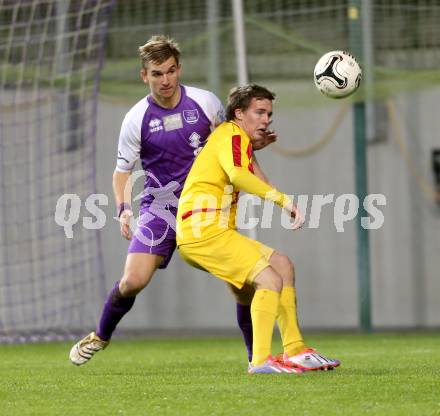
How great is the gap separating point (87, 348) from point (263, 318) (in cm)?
137

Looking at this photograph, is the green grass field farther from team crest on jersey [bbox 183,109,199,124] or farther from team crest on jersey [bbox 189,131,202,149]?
team crest on jersey [bbox 183,109,199,124]

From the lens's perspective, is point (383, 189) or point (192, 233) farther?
point (383, 189)

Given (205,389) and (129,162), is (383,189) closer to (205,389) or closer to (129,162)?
(129,162)

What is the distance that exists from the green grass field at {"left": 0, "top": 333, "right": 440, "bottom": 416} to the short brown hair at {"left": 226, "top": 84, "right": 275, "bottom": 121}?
1.45 metres

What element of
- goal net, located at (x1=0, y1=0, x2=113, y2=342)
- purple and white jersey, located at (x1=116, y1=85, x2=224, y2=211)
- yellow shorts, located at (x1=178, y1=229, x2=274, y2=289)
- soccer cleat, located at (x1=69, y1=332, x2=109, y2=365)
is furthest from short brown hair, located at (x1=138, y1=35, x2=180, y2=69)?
goal net, located at (x1=0, y1=0, x2=113, y2=342)

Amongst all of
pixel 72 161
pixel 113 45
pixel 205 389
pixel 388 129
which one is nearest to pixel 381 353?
pixel 205 389

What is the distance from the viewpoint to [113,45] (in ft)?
40.3

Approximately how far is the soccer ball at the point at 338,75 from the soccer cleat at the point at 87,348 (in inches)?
78.2

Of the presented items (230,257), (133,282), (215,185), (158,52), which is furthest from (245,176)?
(133,282)

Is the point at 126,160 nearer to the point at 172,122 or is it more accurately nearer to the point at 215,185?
the point at 172,122

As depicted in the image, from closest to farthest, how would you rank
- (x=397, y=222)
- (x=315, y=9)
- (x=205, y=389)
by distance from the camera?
(x=205, y=389) → (x=315, y=9) → (x=397, y=222)

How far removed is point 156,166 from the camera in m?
6.55

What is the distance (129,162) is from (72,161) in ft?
13.8

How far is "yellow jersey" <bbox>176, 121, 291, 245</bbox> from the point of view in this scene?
5809 millimetres
